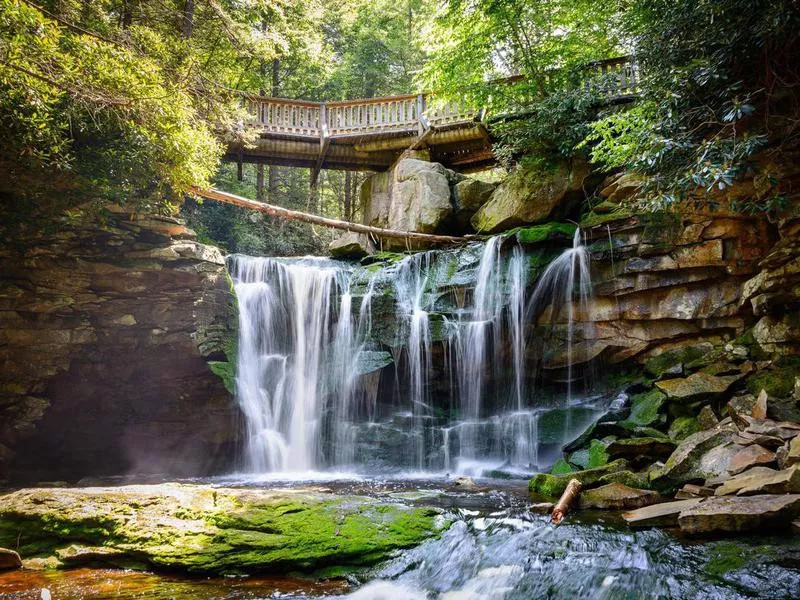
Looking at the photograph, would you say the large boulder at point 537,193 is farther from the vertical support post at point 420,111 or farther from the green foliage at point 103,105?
the green foliage at point 103,105

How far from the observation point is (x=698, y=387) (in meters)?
7.92

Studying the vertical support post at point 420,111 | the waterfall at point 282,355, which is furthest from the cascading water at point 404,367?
the vertical support post at point 420,111

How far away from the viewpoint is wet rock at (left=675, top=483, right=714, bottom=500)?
5.24m

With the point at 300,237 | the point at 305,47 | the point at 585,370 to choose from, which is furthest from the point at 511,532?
the point at 300,237

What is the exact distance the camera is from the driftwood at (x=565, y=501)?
5.38 meters

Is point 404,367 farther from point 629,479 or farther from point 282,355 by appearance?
point 629,479

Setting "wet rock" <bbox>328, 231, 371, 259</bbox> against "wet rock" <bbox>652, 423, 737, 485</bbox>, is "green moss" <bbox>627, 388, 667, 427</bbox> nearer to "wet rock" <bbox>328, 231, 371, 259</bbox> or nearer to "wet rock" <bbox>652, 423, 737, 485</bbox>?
"wet rock" <bbox>652, 423, 737, 485</bbox>

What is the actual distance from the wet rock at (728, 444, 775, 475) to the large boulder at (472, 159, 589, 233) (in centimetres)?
751

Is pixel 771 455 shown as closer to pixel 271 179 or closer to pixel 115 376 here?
pixel 115 376

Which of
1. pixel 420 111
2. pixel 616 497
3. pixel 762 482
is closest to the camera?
pixel 762 482

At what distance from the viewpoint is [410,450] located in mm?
10391

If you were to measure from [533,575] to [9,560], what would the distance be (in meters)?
4.59

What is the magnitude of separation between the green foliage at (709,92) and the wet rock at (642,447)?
356cm

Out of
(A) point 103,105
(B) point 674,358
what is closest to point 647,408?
(B) point 674,358
